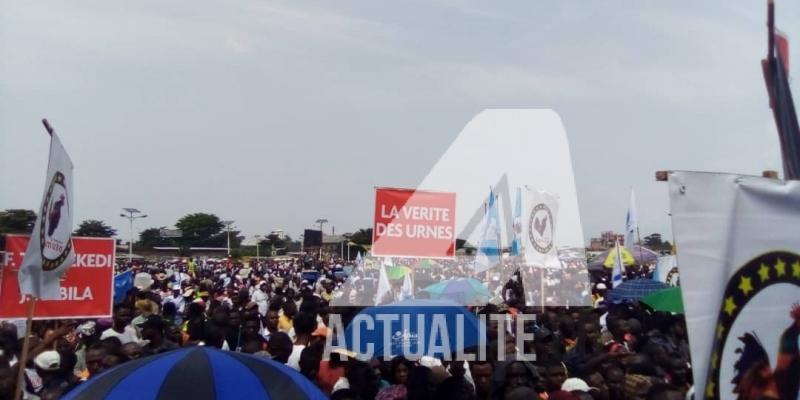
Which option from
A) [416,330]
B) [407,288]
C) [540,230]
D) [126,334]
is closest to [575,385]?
[416,330]

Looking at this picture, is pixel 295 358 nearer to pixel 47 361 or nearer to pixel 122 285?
pixel 47 361

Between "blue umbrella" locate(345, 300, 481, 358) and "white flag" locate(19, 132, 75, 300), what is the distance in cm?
228

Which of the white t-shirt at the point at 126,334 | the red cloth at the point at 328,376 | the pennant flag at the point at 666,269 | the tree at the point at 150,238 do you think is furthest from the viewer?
the tree at the point at 150,238

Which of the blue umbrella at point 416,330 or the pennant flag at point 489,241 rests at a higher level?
the pennant flag at point 489,241

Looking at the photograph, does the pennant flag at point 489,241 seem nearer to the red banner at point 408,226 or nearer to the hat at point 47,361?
the red banner at point 408,226

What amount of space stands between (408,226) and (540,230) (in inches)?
108

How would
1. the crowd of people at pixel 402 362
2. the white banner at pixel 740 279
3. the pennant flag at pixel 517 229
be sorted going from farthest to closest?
the pennant flag at pixel 517 229 < the crowd of people at pixel 402 362 < the white banner at pixel 740 279

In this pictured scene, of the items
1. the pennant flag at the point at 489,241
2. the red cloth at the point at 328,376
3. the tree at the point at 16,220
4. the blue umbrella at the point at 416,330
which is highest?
the tree at the point at 16,220

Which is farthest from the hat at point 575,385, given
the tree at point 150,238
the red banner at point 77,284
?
the tree at point 150,238

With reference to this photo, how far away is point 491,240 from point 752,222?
11910 millimetres

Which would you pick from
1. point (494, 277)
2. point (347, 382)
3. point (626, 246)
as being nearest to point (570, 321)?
point (347, 382)

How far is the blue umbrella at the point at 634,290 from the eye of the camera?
10586 millimetres

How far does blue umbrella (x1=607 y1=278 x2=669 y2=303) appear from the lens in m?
10.6

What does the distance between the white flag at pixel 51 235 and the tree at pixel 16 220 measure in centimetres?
4521
